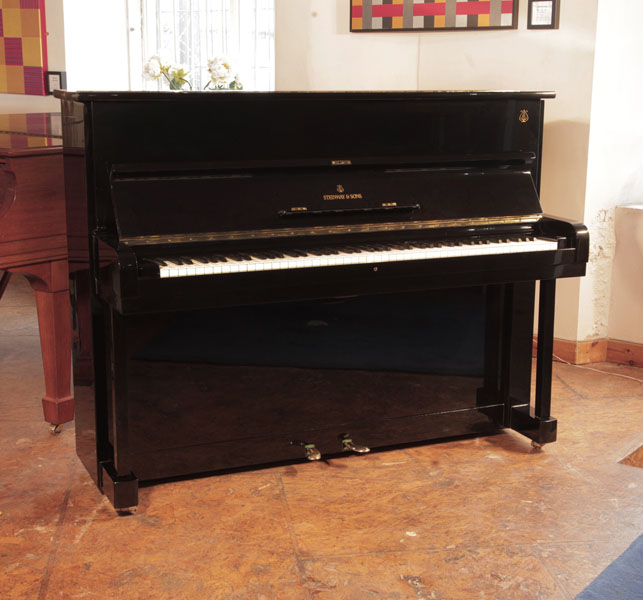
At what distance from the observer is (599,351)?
3926 mm

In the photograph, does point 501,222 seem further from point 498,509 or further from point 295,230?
point 498,509

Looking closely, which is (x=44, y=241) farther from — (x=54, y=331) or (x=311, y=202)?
(x=311, y=202)

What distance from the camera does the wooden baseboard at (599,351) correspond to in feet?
12.7

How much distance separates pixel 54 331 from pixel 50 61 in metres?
3.09

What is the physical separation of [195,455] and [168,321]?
0.44m

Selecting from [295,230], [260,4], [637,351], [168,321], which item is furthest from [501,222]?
[260,4]

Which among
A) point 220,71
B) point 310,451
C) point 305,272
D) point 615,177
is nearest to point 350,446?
point 310,451

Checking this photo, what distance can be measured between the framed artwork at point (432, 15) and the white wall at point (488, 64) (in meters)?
0.04

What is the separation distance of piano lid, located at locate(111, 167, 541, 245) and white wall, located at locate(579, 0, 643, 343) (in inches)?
39.9

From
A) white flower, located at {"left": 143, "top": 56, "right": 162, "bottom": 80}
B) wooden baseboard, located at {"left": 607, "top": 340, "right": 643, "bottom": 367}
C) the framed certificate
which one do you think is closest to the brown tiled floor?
wooden baseboard, located at {"left": 607, "top": 340, "right": 643, "bottom": 367}

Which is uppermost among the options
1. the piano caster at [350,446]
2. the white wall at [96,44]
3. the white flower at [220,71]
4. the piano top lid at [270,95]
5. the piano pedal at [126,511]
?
the white wall at [96,44]

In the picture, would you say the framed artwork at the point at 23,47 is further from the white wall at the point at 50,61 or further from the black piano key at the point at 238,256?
the black piano key at the point at 238,256

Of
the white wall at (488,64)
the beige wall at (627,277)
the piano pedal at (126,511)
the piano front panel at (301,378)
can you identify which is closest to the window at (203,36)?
Result: the white wall at (488,64)

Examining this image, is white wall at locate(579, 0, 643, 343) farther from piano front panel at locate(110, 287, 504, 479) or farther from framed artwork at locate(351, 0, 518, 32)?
piano front panel at locate(110, 287, 504, 479)
